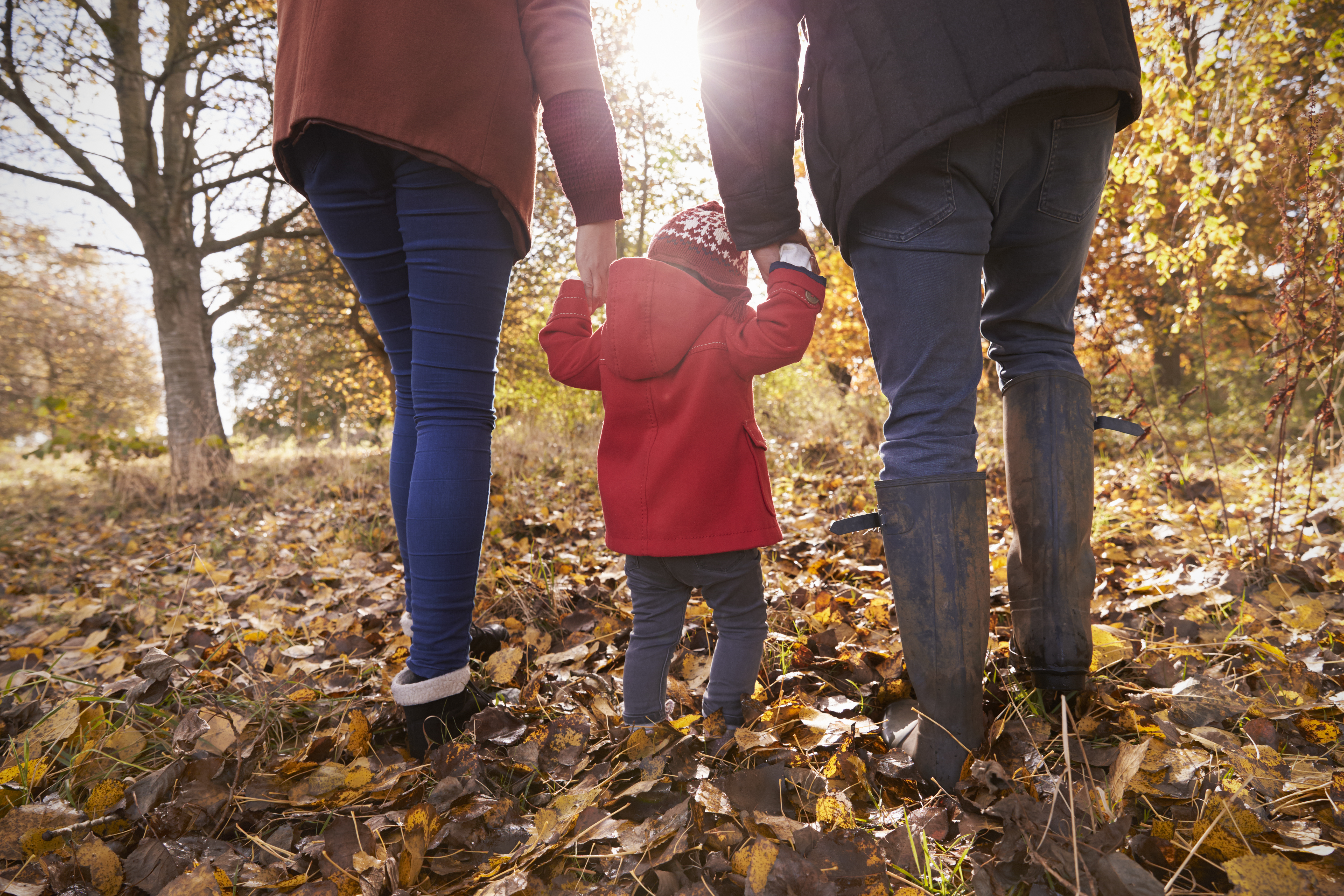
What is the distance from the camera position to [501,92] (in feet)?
4.60

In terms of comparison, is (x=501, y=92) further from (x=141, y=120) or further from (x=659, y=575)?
(x=141, y=120)

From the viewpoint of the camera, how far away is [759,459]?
4.77ft

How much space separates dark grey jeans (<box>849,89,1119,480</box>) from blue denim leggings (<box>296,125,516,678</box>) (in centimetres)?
82

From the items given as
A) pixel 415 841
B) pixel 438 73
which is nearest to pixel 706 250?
pixel 438 73

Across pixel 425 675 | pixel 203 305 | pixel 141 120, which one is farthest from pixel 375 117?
pixel 141 120

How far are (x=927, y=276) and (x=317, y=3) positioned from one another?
4.46 feet

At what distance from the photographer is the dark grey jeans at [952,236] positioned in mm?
1157

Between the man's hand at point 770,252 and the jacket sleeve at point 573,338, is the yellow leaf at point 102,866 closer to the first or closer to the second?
the jacket sleeve at point 573,338

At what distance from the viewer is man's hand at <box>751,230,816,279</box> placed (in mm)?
1330

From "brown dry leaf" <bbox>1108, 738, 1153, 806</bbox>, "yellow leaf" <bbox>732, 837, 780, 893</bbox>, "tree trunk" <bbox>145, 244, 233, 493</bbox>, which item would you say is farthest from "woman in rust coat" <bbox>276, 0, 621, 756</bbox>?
"tree trunk" <bbox>145, 244, 233, 493</bbox>

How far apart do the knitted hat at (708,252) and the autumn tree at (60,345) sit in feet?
52.9

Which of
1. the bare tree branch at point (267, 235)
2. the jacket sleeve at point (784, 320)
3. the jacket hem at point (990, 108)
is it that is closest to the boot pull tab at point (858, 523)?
the jacket sleeve at point (784, 320)

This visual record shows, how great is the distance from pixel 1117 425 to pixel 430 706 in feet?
5.28

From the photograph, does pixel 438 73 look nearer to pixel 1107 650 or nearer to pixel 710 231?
pixel 710 231
